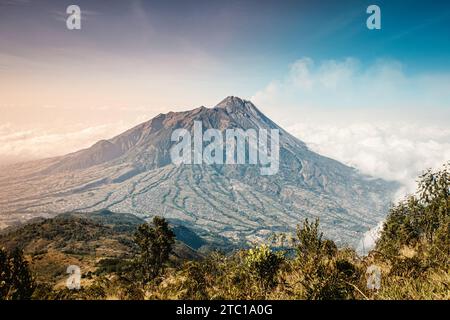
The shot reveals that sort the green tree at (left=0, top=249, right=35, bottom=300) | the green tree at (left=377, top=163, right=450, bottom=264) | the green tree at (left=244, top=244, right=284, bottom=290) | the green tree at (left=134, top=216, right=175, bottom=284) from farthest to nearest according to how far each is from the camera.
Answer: the green tree at (left=134, top=216, right=175, bottom=284) → the green tree at (left=377, top=163, right=450, bottom=264) → the green tree at (left=244, top=244, right=284, bottom=290) → the green tree at (left=0, top=249, right=35, bottom=300)

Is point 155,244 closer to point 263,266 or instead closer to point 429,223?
point 429,223

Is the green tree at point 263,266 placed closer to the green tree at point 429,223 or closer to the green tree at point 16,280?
the green tree at point 429,223

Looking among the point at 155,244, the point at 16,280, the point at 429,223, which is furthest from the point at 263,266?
the point at 155,244

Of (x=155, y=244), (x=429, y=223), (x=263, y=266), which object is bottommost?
(x=155, y=244)

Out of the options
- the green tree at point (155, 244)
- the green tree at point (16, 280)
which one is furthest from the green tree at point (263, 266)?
the green tree at point (155, 244)

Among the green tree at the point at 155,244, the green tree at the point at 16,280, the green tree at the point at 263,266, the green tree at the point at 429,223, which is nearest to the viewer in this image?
the green tree at the point at 16,280

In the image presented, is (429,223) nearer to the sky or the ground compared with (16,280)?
nearer to the ground

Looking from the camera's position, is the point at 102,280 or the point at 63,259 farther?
the point at 63,259

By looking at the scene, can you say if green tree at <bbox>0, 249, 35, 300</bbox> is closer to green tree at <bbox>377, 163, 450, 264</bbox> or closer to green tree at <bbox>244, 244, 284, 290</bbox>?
green tree at <bbox>244, 244, 284, 290</bbox>

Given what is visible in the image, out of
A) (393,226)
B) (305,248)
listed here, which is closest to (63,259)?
(393,226)

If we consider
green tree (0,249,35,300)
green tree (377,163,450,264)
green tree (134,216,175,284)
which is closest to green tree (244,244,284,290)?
green tree (377,163,450,264)

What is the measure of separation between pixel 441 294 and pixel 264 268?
14.6 feet
